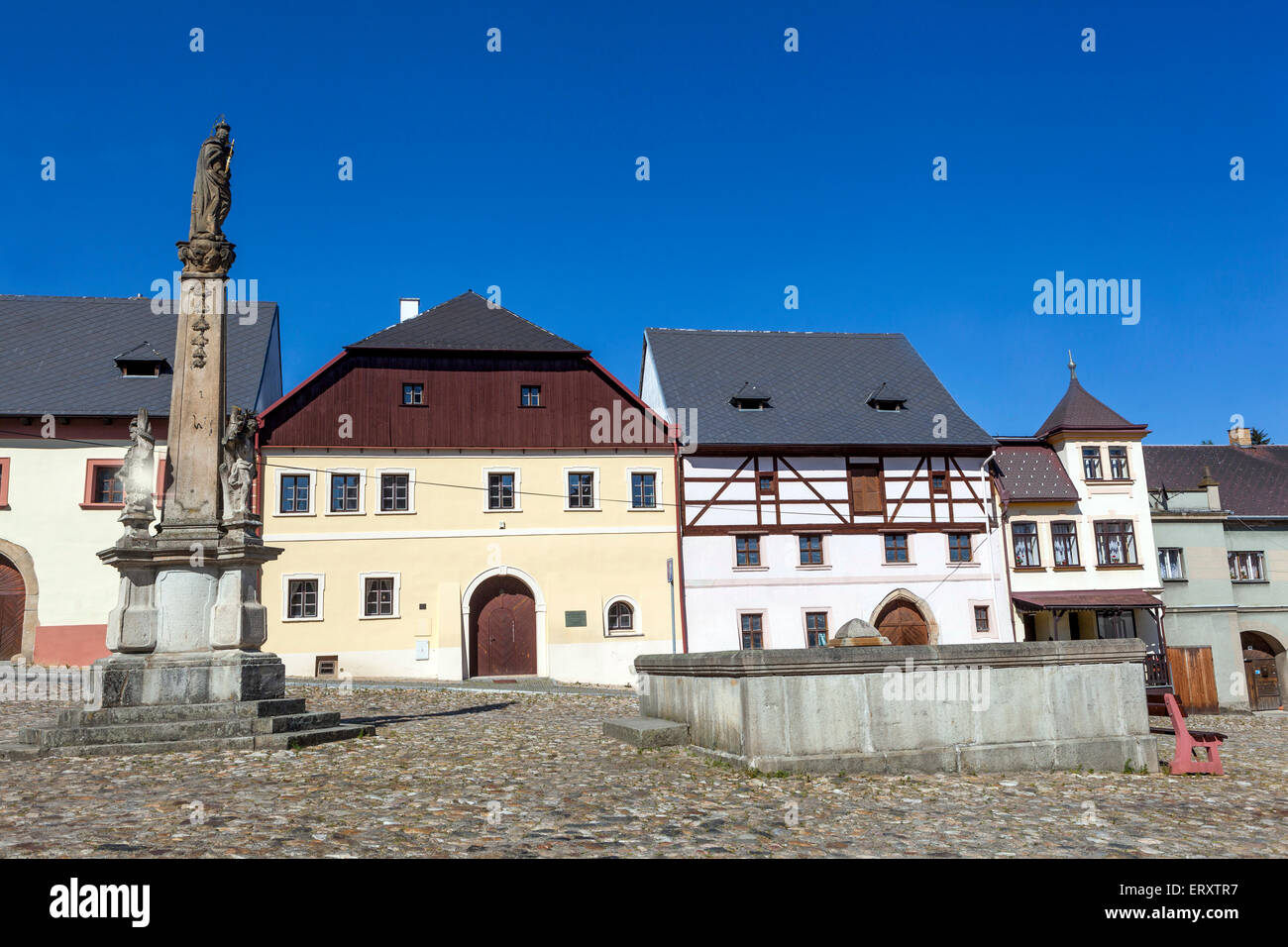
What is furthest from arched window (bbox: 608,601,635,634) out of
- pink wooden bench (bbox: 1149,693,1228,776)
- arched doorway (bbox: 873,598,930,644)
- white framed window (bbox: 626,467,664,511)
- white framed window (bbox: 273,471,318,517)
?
pink wooden bench (bbox: 1149,693,1228,776)

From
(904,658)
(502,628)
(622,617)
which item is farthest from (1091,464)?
(904,658)

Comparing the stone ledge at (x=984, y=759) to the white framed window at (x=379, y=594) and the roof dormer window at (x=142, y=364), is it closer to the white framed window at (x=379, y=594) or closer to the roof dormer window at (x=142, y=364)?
the white framed window at (x=379, y=594)

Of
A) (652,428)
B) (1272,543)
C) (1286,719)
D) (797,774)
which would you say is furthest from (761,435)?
(797,774)

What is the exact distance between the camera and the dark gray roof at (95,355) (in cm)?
2600

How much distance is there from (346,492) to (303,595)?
2.93 m

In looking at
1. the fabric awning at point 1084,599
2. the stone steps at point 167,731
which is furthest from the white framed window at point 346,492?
the fabric awning at point 1084,599

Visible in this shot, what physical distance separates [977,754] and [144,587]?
8.98m

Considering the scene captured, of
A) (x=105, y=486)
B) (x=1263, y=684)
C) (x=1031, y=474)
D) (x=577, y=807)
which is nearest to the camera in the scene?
(x=577, y=807)

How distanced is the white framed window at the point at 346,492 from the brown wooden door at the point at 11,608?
795 cm

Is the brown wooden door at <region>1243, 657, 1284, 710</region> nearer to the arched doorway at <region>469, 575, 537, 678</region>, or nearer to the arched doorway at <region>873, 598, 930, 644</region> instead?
the arched doorway at <region>873, 598, 930, 644</region>

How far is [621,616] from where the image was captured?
2702 centimetres

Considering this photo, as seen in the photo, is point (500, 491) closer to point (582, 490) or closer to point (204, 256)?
point (582, 490)

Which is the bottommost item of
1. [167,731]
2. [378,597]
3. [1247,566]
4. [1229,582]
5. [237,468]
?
[167,731]

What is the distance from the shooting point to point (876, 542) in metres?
28.7
